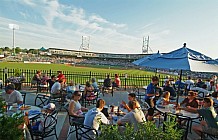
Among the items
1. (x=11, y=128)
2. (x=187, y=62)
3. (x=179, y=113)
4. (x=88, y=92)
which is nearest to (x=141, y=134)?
(x=11, y=128)

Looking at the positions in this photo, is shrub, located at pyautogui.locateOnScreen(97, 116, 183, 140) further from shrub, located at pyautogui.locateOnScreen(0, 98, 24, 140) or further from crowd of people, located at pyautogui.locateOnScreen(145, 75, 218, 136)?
crowd of people, located at pyautogui.locateOnScreen(145, 75, 218, 136)

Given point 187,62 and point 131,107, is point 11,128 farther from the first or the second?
point 187,62

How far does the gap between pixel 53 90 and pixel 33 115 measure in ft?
12.6

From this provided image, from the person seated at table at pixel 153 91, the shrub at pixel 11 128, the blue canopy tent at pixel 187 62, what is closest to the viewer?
the shrub at pixel 11 128

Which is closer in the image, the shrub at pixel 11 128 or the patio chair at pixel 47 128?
the shrub at pixel 11 128

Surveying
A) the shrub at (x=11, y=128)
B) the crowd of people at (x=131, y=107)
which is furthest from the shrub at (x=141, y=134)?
the shrub at (x=11, y=128)

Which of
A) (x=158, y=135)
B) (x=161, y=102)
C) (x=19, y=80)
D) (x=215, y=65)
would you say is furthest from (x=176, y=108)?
(x=19, y=80)

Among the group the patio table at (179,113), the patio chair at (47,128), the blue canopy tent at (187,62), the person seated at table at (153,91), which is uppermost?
the blue canopy tent at (187,62)

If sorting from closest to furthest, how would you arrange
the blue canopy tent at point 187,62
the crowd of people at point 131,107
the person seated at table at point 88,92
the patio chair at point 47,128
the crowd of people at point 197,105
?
the crowd of people at point 131,107
the patio chair at point 47,128
the crowd of people at point 197,105
the blue canopy tent at point 187,62
the person seated at table at point 88,92

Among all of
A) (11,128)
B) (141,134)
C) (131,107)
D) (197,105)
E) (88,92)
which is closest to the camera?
(11,128)

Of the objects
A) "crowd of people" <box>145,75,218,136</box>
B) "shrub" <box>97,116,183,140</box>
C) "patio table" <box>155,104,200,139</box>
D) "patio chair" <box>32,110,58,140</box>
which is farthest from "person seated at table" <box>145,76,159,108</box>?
"shrub" <box>97,116,183,140</box>

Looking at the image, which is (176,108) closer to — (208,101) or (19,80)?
(208,101)

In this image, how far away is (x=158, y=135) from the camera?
251cm

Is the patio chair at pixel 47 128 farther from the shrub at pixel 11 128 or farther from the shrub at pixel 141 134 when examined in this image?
the shrub at pixel 141 134
